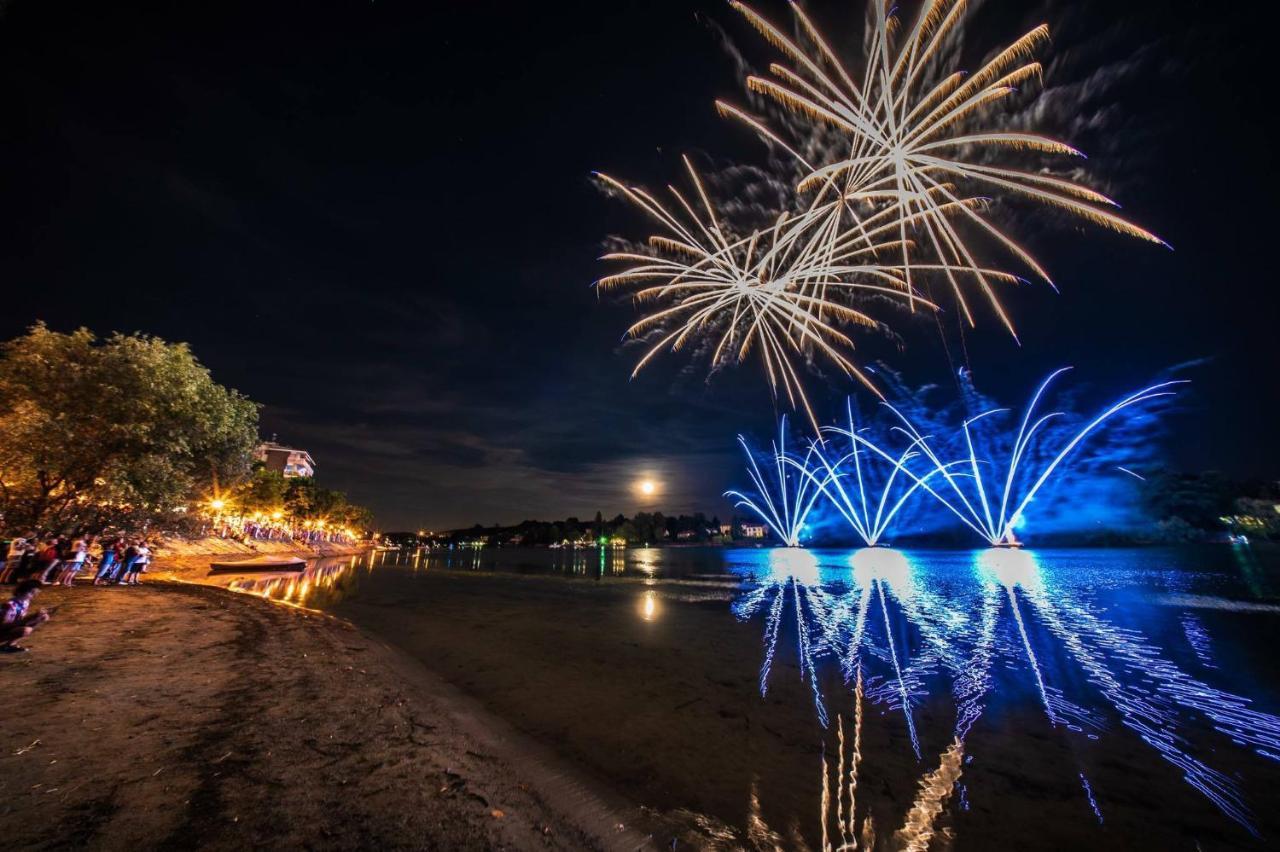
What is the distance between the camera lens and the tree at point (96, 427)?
1966 cm

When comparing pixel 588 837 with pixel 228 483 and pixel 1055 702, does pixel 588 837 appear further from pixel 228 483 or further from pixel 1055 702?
pixel 228 483

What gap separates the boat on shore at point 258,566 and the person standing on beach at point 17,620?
45.1 m

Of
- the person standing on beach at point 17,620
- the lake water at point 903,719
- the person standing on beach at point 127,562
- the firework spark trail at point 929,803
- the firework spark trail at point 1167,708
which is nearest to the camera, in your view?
the firework spark trail at point 929,803

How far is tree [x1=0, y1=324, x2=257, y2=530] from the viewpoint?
19656mm

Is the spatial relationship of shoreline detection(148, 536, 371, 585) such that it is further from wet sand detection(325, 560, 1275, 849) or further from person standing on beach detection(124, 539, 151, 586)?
wet sand detection(325, 560, 1275, 849)

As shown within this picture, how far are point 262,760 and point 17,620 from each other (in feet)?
34.7

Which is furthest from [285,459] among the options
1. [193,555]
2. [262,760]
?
[262,760]

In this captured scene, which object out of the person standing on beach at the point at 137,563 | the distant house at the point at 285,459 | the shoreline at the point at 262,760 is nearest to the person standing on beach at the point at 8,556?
the person standing on beach at the point at 137,563

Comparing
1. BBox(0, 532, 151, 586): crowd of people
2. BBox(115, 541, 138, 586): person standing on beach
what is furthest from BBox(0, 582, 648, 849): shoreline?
BBox(115, 541, 138, 586): person standing on beach

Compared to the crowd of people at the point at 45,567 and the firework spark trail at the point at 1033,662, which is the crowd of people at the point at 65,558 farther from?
the firework spark trail at the point at 1033,662

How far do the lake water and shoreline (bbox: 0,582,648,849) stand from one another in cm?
130

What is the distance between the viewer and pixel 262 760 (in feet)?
20.7

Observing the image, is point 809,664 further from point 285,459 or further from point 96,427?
point 285,459

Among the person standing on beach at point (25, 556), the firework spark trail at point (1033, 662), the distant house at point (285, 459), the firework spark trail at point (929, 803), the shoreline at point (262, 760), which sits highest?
the distant house at point (285, 459)
